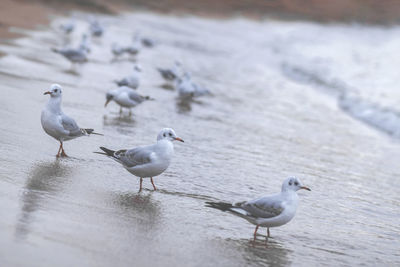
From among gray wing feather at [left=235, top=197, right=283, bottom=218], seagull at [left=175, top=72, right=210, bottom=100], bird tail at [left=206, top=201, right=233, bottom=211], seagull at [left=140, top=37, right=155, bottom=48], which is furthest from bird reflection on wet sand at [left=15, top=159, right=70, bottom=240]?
seagull at [left=140, top=37, right=155, bottom=48]

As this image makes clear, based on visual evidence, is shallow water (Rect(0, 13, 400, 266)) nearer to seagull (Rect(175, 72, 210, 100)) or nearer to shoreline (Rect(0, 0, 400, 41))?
seagull (Rect(175, 72, 210, 100))

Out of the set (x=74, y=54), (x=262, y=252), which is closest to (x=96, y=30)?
(x=74, y=54)

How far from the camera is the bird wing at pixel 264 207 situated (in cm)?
578

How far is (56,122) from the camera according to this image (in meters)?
7.50

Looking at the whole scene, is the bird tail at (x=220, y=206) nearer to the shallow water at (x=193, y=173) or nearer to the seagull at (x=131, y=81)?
the shallow water at (x=193, y=173)

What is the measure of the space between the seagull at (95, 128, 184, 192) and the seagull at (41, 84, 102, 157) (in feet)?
3.48

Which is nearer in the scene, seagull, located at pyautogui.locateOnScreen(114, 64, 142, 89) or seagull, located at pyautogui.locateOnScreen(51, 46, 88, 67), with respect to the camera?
seagull, located at pyautogui.locateOnScreen(114, 64, 142, 89)

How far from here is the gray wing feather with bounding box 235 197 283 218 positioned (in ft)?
18.9

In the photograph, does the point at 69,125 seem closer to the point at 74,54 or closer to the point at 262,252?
the point at 262,252

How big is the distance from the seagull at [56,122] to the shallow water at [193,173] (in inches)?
10.3

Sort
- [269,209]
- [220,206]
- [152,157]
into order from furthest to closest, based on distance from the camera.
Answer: [152,157], [269,209], [220,206]

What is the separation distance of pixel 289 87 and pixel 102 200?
549 inches

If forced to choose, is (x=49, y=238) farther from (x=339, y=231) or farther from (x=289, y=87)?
(x=289, y=87)

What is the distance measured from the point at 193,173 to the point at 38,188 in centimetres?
225
